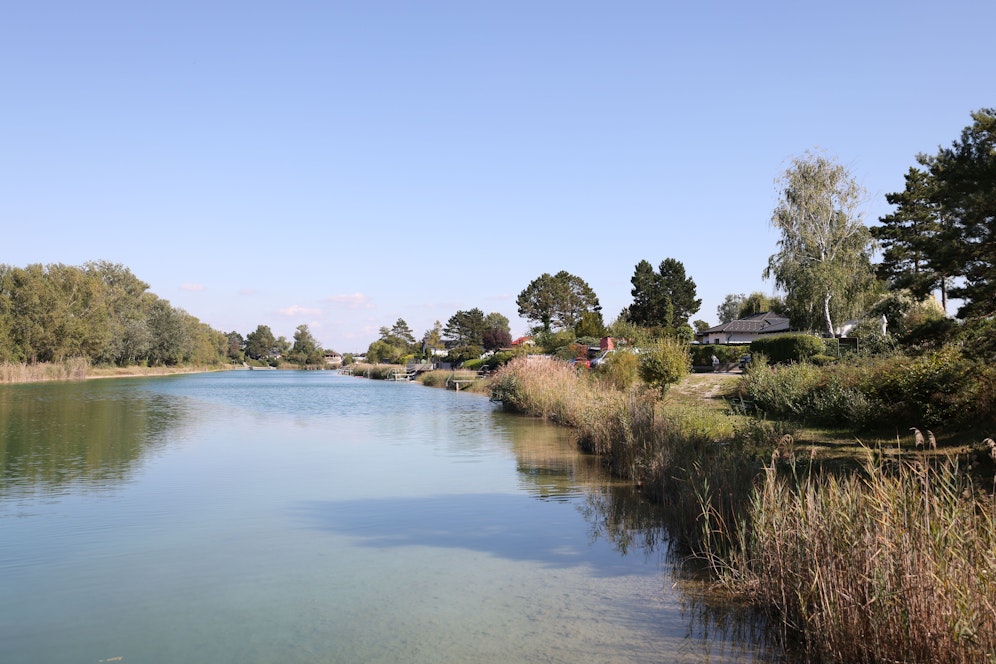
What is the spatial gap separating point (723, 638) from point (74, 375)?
79.0m

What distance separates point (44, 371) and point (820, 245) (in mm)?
69191

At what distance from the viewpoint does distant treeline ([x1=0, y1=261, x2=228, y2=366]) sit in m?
69.7

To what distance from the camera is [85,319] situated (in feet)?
256

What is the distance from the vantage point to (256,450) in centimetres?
2217

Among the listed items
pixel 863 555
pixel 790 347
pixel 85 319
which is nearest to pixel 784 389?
pixel 790 347

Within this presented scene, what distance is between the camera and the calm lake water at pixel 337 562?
23.2ft

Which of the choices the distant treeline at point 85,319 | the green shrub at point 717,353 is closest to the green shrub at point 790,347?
the green shrub at point 717,353

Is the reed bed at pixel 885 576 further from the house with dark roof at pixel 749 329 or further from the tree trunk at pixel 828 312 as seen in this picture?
the house with dark roof at pixel 749 329

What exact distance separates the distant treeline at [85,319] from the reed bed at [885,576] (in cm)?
7665

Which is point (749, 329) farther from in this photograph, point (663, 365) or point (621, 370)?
point (663, 365)

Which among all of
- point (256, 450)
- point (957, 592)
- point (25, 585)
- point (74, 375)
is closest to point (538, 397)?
point (256, 450)

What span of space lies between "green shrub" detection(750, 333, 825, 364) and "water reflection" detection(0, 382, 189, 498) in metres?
27.1

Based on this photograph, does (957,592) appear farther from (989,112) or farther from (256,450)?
(256,450)

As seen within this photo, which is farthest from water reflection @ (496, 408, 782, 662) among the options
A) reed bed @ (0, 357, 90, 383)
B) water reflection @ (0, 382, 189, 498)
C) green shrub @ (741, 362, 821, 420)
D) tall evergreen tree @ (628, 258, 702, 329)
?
tall evergreen tree @ (628, 258, 702, 329)
